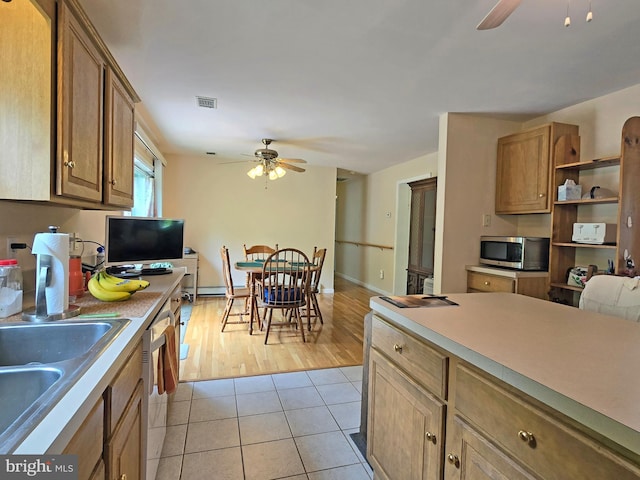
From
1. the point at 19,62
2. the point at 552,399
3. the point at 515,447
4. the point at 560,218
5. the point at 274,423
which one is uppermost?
the point at 19,62

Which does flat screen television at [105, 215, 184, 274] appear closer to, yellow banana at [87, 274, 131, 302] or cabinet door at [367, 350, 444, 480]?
yellow banana at [87, 274, 131, 302]

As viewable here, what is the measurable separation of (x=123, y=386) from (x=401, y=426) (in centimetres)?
99

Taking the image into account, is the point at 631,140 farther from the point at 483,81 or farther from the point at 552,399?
the point at 552,399

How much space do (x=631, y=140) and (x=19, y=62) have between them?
3.32 meters

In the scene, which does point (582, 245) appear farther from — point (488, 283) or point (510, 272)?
point (488, 283)

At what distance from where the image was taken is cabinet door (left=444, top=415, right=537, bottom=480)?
2.63ft

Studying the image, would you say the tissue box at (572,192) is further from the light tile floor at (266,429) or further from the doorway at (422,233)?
the light tile floor at (266,429)

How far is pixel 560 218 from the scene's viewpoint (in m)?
2.72

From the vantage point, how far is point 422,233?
Answer: 13.6 ft

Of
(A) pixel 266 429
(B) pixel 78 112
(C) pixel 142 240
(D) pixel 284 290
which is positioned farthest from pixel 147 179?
(A) pixel 266 429

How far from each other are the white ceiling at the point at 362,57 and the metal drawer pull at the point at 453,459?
1.92 meters

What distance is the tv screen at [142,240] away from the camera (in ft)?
7.23

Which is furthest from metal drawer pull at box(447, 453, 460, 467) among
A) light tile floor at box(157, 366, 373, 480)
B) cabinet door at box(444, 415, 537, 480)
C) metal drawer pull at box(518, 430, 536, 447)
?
light tile floor at box(157, 366, 373, 480)

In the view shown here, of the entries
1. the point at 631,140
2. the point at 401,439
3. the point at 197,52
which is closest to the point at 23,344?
the point at 401,439
